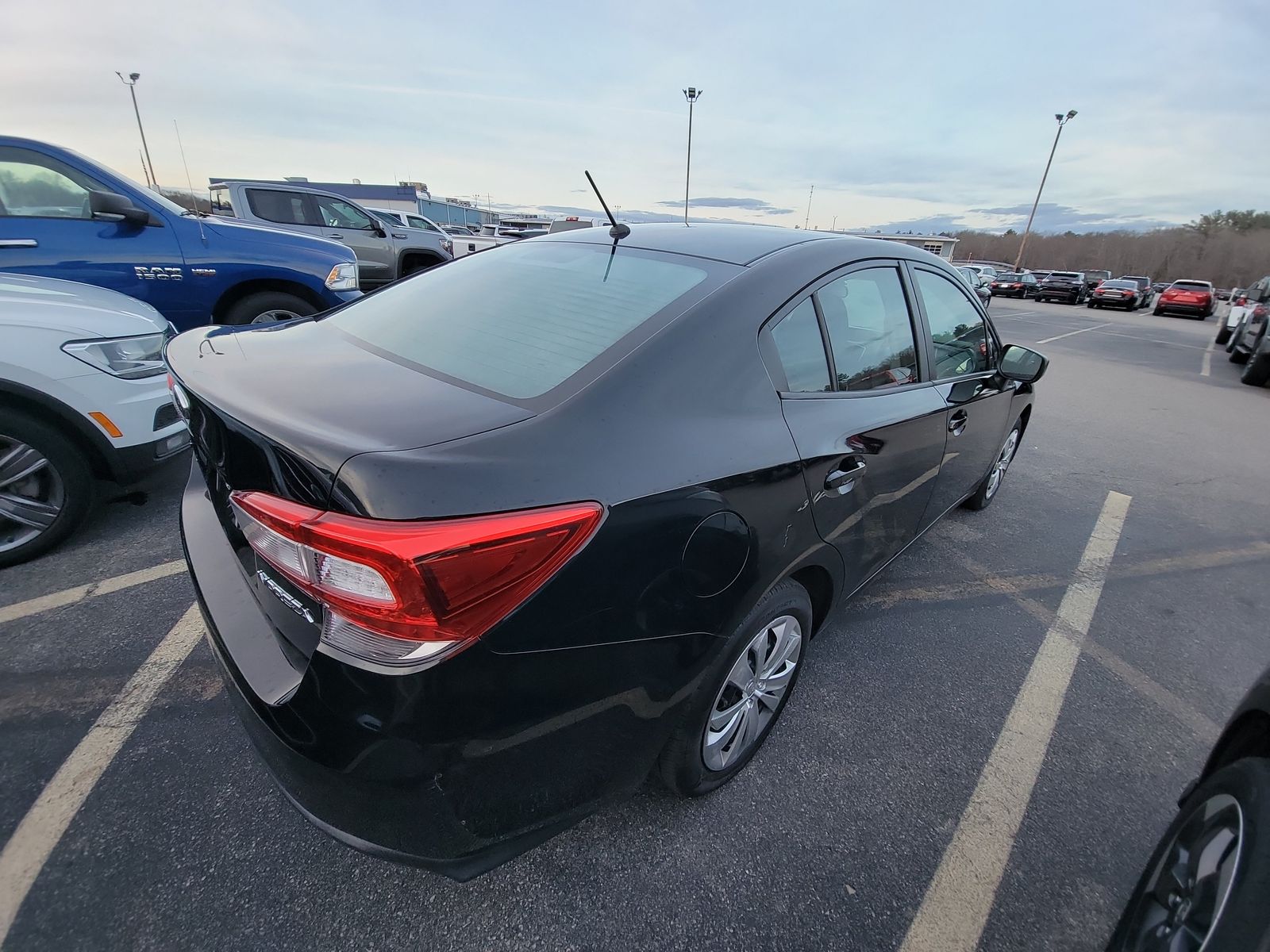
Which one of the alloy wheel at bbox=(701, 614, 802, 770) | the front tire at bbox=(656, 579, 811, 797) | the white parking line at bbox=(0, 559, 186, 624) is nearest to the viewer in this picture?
the front tire at bbox=(656, 579, 811, 797)

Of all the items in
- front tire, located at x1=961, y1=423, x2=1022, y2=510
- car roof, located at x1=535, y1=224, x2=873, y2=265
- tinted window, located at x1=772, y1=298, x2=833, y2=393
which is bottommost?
front tire, located at x1=961, y1=423, x2=1022, y2=510

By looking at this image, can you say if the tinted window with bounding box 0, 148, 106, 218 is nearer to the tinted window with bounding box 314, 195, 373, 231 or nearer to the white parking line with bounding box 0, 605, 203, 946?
the white parking line with bounding box 0, 605, 203, 946

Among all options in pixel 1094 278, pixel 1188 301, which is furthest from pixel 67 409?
pixel 1094 278

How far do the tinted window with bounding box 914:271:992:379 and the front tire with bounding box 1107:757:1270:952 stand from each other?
5.84 ft

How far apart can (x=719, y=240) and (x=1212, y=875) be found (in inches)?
82.4

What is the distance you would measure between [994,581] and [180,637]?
3.94 metres

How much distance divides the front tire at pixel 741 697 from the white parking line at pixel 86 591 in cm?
261

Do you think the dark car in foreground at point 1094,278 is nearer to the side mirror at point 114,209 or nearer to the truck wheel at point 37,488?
the side mirror at point 114,209

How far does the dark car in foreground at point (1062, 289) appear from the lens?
1191 inches

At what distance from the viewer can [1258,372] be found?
1032cm

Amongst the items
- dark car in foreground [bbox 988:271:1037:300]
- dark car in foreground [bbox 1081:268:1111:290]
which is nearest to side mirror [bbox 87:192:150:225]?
dark car in foreground [bbox 988:271:1037:300]

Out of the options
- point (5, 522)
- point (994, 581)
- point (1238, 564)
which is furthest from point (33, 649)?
point (1238, 564)

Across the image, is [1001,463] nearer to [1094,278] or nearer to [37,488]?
[37,488]

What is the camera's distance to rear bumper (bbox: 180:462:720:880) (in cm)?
118
